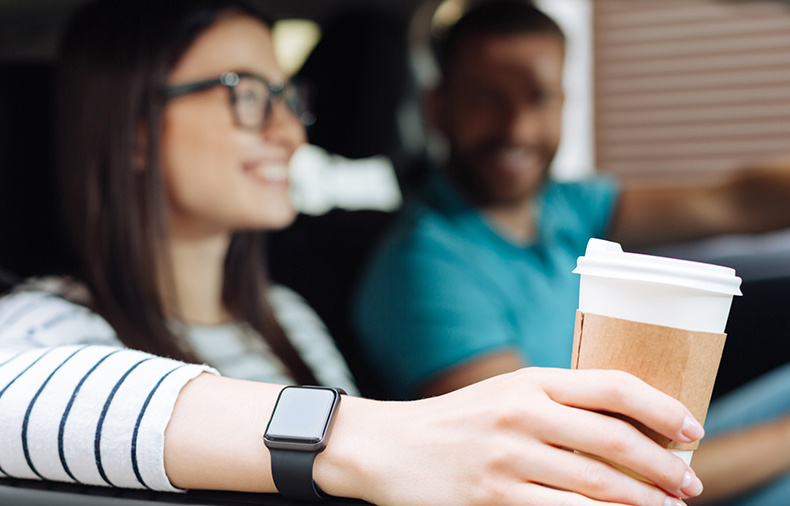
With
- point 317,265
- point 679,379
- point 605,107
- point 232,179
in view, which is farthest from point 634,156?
point 679,379

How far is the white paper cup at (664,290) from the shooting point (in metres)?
0.45

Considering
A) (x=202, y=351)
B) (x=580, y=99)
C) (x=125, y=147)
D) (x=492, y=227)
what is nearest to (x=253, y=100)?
(x=125, y=147)

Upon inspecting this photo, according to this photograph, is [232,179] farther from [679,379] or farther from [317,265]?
[679,379]

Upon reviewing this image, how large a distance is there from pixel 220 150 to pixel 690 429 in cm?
89

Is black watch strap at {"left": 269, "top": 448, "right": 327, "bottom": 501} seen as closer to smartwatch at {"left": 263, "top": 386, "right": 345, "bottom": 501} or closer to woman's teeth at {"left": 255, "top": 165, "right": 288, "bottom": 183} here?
smartwatch at {"left": 263, "top": 386, "right": 345, "bottom": 501}

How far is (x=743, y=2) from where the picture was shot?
1.59m

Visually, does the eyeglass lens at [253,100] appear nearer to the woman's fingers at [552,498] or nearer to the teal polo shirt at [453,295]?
the teal polo shirt at [453,295]

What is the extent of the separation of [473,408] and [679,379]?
0.14 metres

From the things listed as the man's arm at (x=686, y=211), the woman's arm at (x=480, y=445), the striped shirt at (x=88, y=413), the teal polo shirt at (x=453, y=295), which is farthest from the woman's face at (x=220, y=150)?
the man's arm at (x=686, y=211)

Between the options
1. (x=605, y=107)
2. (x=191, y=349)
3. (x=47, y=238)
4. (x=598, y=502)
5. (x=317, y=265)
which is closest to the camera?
→ (x=598, y=502)

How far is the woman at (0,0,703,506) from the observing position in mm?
453

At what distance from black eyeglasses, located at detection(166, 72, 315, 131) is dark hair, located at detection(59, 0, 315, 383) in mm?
48

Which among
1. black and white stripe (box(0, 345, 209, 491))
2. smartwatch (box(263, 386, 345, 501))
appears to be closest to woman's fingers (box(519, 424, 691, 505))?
smartwatch (box(263, 386, 345, 501))

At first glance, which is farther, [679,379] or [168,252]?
[168,252]
